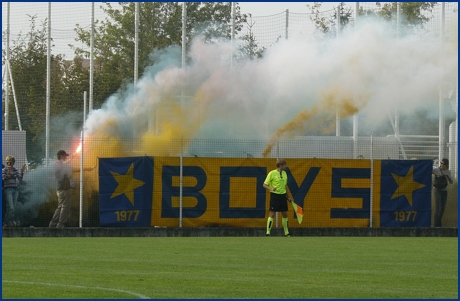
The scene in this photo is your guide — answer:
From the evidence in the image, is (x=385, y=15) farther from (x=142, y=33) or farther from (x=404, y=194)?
(x=404, y=194)

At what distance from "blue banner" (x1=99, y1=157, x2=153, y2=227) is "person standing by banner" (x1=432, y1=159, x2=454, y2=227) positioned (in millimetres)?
7417

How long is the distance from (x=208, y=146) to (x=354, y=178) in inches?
153

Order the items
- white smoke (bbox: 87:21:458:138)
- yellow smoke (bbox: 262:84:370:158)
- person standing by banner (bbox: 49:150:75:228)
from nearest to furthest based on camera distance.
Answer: person standing by banner (bbox: 49:150:75:228), yellow smoke (bbox: 262:84:370:158), white smoke (bbox: 87:21:458:138)

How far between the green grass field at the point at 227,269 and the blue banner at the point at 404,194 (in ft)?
13.3

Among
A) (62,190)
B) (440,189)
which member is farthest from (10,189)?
(440,189)

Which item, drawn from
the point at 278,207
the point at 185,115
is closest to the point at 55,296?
the point at 278,207

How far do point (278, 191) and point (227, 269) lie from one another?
9950 mm

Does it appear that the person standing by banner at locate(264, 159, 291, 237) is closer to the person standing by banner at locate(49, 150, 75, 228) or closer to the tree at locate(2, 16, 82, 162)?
the person standing by banner at locate(49, 150, 75, 228)

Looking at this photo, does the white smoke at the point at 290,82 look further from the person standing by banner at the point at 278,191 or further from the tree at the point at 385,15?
the person standing by banner at the point at 278,191

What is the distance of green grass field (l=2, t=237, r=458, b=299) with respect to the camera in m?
11.4

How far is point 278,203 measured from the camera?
24188mm

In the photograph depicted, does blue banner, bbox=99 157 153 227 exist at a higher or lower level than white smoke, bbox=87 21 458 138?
lower

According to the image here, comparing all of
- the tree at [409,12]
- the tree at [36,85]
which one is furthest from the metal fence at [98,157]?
the tree at [36,85]

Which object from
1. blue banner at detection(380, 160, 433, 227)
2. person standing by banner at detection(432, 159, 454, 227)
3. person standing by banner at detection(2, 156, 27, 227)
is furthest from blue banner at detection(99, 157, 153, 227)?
person standing by banner at detection(432, 159, 454, 227)
